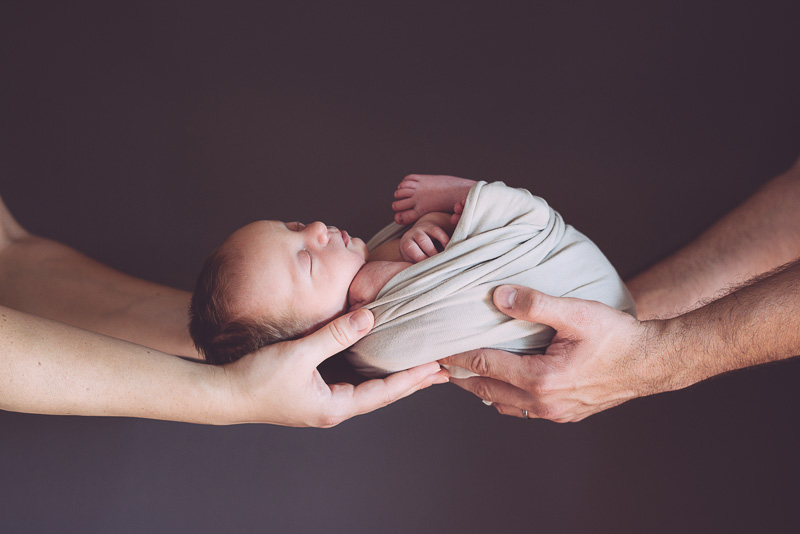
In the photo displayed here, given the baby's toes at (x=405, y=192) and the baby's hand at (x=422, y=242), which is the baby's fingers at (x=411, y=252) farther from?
the baby's toes at (x=405, y=192)

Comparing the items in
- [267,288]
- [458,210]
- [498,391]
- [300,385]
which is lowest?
[498,391]

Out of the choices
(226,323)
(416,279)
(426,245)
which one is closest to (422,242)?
(426,245)

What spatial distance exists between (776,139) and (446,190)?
4.31 feet

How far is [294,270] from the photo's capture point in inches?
50.3

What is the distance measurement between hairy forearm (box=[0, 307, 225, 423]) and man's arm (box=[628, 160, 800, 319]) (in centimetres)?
128

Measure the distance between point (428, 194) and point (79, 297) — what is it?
3.54 feet

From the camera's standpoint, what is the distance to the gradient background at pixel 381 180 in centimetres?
194

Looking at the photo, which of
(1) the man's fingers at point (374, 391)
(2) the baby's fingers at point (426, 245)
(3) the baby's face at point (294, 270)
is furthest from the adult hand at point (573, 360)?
(3) the baby's face at point (294, 270)

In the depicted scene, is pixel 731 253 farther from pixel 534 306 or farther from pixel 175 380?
pixel 175 380

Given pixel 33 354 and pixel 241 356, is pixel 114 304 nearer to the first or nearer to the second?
pixel 241 356

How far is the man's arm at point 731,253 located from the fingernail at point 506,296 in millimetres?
723

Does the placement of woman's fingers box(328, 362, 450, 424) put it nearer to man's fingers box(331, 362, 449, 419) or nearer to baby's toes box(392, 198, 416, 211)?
man's fingers box(331, 362, 449, 419)

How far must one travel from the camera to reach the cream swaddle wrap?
1.17 m

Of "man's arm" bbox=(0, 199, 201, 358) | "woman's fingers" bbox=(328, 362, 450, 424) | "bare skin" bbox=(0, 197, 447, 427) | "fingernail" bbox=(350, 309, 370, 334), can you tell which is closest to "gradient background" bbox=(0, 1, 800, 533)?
"man's arm" bbox=(0, 199, 201, 358)
